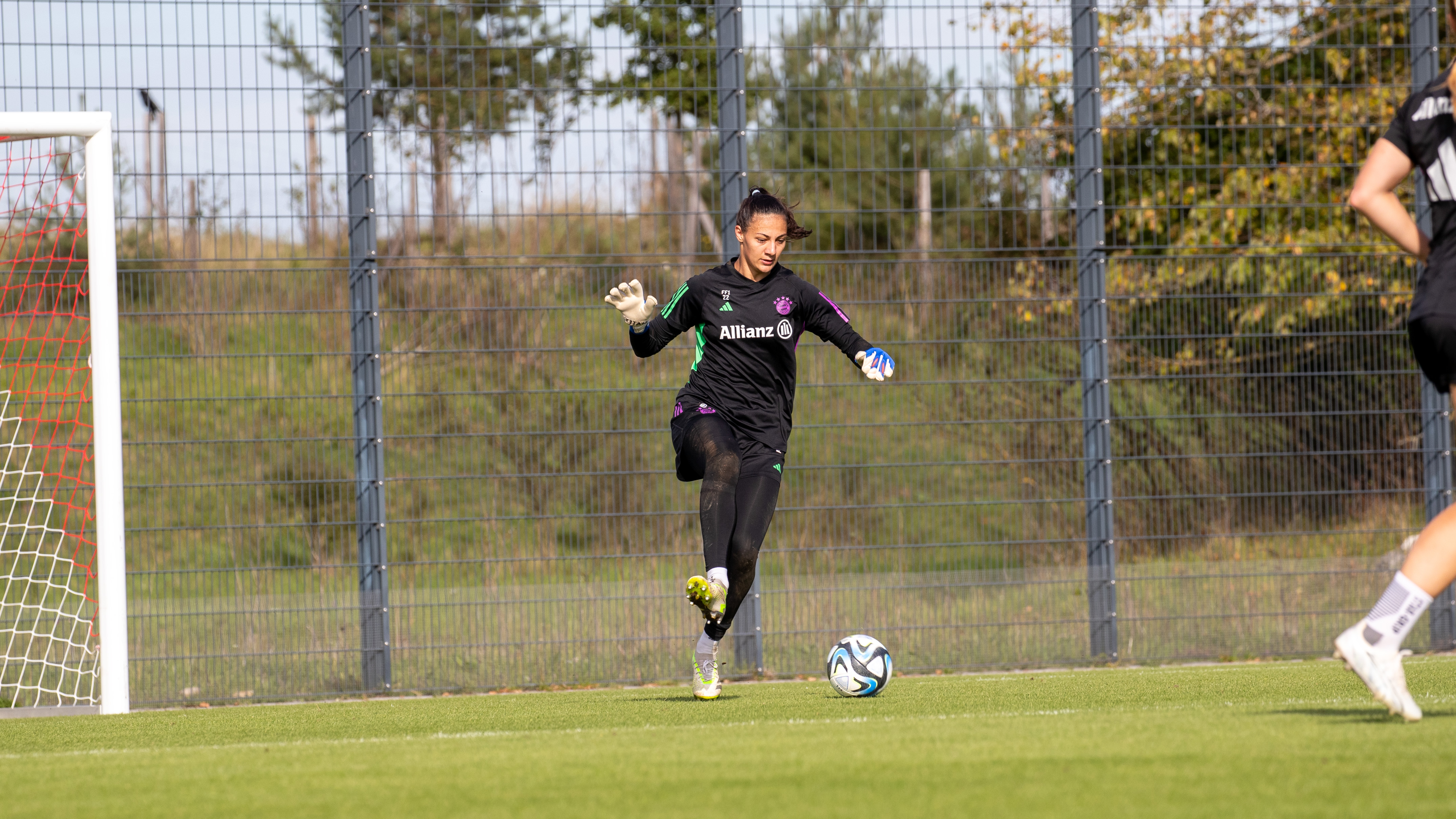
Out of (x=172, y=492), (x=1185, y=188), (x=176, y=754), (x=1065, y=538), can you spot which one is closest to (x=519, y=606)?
(x=172, y=492)

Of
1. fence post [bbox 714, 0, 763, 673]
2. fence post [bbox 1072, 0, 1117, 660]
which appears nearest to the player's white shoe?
fence post [bbox 714, 0, 763, 673]

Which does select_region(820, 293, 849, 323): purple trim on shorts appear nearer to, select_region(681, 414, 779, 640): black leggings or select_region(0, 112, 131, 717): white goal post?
select_region(681, 414, 779, 640): black leggings

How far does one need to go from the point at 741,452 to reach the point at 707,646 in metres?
0.85

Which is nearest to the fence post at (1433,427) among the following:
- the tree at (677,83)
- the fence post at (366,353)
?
the tree at (677,83)

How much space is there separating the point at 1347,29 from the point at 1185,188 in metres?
2.82

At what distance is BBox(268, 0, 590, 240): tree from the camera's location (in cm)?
843

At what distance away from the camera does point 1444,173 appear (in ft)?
13.4

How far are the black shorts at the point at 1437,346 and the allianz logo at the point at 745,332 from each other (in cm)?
275

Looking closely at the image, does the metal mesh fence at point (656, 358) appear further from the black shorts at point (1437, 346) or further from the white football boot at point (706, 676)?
the black shorts at point (1437, 346)

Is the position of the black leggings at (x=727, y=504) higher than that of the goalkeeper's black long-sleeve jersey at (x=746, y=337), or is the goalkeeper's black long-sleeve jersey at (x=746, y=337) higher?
the goalkeeper's black long-sleeve jersey at (x=746, y=337)

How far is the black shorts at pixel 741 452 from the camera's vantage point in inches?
238

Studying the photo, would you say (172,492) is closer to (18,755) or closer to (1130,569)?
(18,755)

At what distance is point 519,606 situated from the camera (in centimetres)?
855

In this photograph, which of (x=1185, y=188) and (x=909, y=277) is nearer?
(x=909, y=277)
